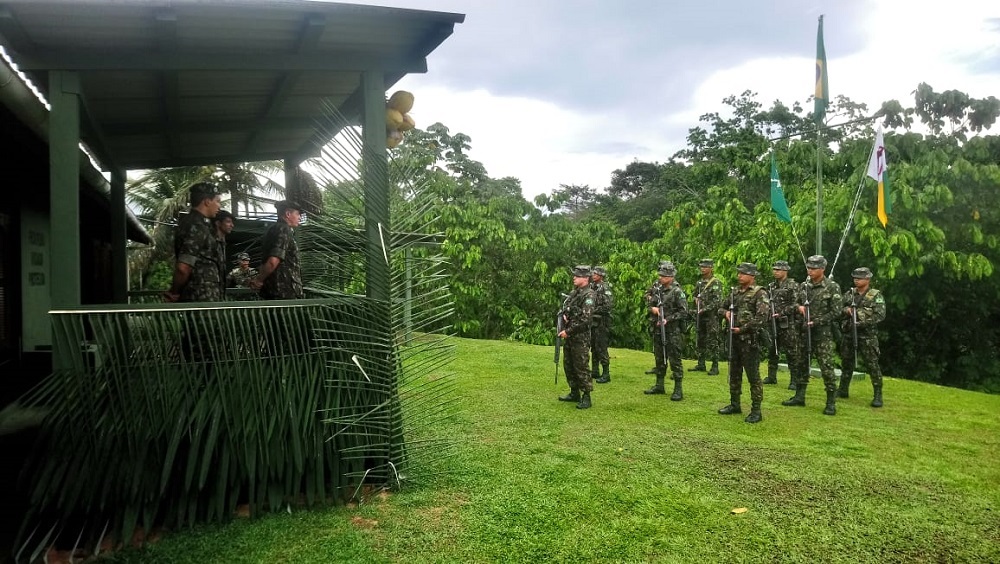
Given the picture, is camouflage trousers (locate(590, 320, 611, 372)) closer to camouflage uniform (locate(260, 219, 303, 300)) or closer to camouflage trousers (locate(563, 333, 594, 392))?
camouflage trousers (locate(563, 333, 594, 392))

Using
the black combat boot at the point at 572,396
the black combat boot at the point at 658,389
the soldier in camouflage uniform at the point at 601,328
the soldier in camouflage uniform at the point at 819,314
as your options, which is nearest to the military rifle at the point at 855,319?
the soldier in camouflage uniform at the point at 819,314

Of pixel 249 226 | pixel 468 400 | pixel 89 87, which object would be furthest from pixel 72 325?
pixel 249 226

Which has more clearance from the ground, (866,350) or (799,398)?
(866,350)

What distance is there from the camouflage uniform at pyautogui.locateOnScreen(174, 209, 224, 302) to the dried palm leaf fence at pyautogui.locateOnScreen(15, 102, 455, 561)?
0.46 m

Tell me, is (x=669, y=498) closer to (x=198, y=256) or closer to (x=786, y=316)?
(x=198, y=256)

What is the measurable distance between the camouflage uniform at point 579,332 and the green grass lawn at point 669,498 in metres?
0.42

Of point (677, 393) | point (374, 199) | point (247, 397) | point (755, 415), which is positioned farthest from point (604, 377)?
point (247, 397)

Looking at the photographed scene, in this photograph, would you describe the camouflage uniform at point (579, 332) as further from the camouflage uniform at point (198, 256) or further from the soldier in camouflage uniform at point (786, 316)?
the camouflage uniform at point (198, 256)

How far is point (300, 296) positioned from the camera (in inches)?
209

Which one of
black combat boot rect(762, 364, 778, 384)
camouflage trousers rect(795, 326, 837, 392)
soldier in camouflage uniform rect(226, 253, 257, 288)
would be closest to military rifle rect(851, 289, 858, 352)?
camouflage trousers rect(795, 326, 837, 392)

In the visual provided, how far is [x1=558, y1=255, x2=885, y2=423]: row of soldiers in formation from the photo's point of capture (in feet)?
22.6

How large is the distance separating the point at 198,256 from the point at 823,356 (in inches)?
272

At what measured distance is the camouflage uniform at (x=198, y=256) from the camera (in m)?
4.45

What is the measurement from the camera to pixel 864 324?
7.76 m
